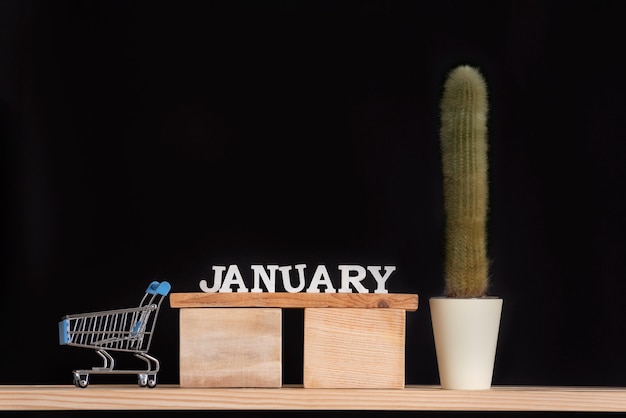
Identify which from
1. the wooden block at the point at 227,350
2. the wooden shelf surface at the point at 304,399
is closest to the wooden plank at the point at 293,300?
the wooden block at the point at 227,350

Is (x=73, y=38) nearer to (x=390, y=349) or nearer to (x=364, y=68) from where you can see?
(x=364, y=68)

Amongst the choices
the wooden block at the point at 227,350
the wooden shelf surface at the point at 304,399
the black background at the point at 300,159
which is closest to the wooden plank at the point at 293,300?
the wooden block at the point at 227,350

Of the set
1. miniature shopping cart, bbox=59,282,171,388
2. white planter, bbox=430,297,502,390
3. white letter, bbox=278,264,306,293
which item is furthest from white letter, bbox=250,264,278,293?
white planter, bbox=430,297,502,390

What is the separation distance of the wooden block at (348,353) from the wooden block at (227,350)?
56 mm

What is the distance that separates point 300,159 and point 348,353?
0.43 metres

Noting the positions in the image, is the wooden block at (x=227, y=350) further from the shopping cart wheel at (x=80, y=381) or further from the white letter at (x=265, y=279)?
the shopping cart wheel at (x=80, y=381)

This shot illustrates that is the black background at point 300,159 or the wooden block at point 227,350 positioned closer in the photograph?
the wooden block at point 227,350

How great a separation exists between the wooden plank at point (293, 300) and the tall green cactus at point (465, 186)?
10 cm

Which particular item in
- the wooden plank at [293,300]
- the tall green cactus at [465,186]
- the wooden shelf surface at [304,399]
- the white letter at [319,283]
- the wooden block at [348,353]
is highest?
the tall green cactus at [465,186]

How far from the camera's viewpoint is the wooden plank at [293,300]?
5.50 ft

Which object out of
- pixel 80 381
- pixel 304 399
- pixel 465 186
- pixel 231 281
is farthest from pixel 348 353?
pixel 80 381

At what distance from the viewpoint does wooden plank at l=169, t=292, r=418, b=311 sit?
5.50 feet

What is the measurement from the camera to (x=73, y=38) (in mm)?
1967

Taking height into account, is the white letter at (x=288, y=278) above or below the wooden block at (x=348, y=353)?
above
